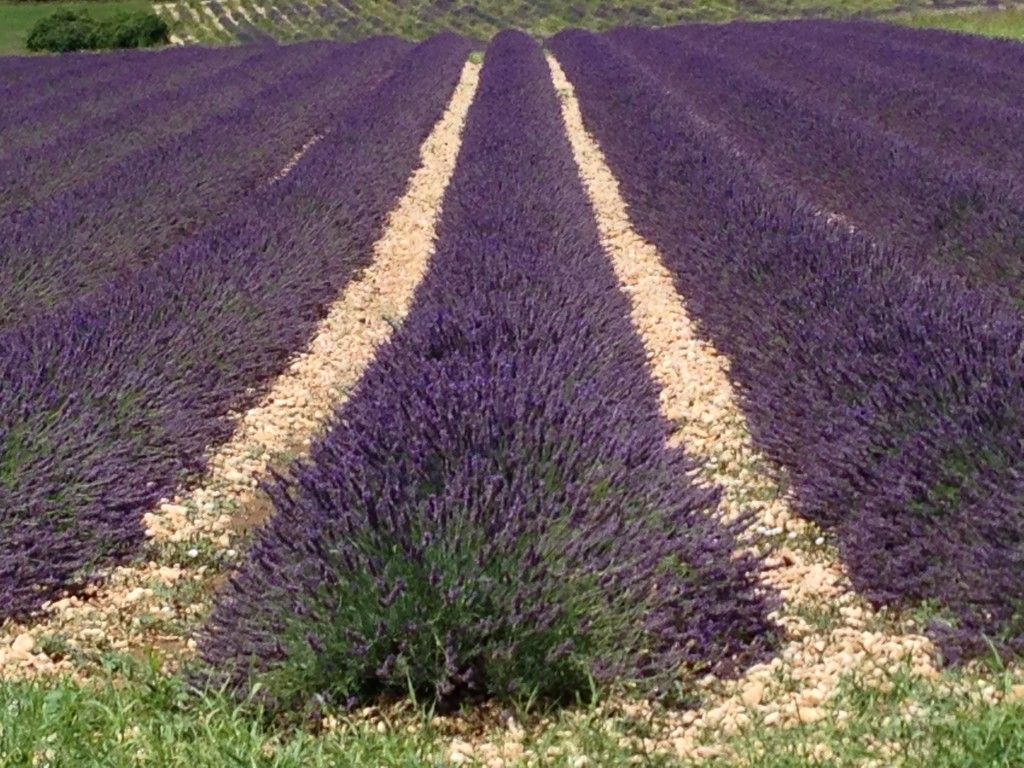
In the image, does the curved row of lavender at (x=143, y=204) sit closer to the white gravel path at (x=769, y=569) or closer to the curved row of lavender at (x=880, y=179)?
the white gravel path at (x=769, y=569)

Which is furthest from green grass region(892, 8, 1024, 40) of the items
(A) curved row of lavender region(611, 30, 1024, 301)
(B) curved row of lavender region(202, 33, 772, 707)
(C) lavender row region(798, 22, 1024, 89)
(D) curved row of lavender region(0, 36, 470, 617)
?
(B) curved row of lavender region(202, 33, 772, 707)

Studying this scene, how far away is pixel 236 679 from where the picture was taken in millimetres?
2602

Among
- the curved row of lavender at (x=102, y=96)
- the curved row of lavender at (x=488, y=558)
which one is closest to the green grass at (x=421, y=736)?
the curved row of lavender at (x=488, y=558)

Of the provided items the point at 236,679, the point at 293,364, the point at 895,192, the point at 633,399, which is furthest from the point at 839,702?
the point at 895,192

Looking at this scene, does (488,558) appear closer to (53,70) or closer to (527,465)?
(527,465)

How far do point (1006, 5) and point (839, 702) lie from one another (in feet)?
83.1

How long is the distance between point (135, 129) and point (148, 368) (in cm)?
687

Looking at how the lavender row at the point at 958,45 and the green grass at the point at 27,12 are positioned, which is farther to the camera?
the green grass at the point at 27,12

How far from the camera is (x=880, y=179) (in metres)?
7.34

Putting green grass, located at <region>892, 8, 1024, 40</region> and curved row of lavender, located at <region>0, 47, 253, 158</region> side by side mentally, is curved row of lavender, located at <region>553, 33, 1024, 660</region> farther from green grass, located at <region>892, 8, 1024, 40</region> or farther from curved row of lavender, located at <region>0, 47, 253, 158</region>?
green grass, located at <region>892, 8, 1024, 40</region>

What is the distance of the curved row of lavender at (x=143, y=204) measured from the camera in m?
5.92

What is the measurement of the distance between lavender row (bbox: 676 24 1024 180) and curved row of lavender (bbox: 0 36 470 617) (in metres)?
3.84

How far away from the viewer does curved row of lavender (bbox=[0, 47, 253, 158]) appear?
1126 cm

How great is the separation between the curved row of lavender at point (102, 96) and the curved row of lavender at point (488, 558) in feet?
25.2
